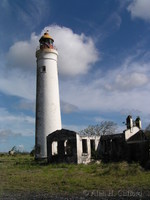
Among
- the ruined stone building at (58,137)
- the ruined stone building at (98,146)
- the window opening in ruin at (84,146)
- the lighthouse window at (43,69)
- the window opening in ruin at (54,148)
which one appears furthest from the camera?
the lighthouse window at (43,69)

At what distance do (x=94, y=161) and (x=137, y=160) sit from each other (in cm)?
365

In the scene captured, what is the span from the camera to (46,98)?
87.7ft

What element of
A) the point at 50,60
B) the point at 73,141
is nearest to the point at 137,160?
the point at 73,141

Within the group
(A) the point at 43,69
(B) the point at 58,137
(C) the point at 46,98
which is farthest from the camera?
(A) the point at 43,69

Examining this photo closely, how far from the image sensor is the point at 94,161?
23.3 metres

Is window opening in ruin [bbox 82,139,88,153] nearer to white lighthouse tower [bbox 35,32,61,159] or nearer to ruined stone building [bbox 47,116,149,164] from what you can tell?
ruined stone building [bbox 47,116,149,164]

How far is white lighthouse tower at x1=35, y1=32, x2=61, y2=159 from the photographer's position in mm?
26375

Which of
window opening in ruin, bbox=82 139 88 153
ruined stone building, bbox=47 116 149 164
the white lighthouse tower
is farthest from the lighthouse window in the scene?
window opening in ruin, bbox=82 139 88 153

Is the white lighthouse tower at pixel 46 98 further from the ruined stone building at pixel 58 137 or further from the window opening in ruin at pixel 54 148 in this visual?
the window opening in ruin at pixel 54 148

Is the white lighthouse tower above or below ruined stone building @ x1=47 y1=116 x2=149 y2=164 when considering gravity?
above

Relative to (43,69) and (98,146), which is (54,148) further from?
(43,69)

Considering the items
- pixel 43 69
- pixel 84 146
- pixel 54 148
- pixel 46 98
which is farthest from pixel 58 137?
pixel 43 69

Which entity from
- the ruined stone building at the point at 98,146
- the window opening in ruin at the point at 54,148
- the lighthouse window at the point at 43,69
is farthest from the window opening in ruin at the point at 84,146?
the lighthouse window at the point at 43,69

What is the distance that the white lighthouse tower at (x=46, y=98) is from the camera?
86.5 feet
